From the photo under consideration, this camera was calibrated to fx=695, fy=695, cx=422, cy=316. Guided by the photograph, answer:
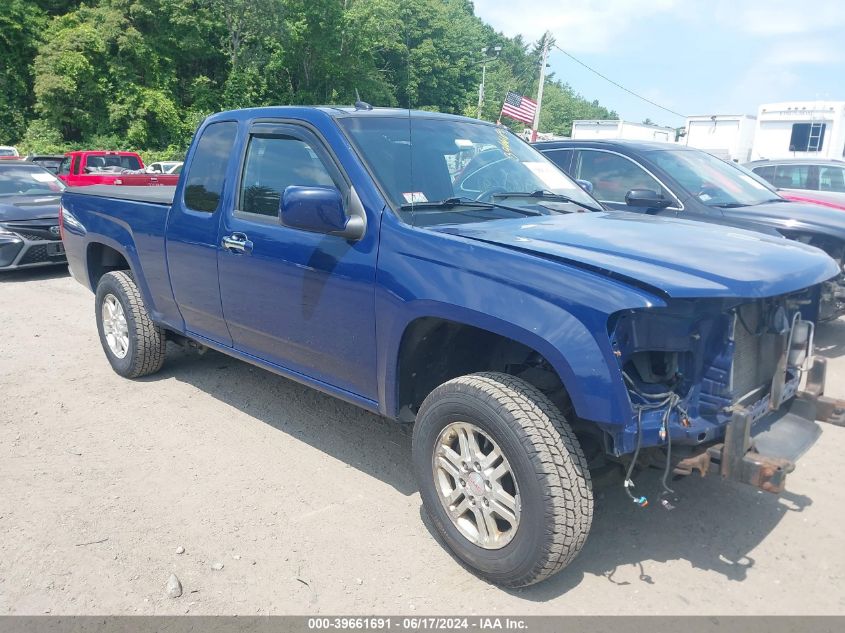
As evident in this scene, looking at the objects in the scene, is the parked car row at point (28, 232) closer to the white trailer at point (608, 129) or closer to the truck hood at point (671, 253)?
the truck hood at point (671, 253)

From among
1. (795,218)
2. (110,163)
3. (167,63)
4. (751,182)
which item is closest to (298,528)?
(795,218)

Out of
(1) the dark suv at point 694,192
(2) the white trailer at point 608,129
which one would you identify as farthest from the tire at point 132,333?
(2) the white trailer at point 608,129

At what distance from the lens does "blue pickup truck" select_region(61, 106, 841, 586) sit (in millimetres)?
2645

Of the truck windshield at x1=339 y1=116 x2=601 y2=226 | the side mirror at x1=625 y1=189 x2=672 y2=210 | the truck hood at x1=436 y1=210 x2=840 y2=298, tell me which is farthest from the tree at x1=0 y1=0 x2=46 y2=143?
the truck hood at x1=436 y1=210 x2=840 y2=298

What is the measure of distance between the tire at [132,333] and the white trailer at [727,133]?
76.0 ft

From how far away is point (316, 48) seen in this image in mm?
34875

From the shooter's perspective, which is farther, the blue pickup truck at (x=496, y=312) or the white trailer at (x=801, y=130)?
the white trailer at (x=801, y=130)

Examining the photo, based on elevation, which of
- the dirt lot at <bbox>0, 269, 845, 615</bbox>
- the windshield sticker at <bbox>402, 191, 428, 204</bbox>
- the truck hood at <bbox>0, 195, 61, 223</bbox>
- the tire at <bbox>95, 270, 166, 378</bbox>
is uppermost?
the windshield sticker at <bbox>402, 191, 428, 204</bbox>

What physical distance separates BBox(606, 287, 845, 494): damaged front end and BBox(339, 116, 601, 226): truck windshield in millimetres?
1134

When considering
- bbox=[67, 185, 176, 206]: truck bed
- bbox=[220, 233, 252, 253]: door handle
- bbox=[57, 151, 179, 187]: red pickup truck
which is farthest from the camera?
bbox=[57, 151, 179, 187]: red pickup truck

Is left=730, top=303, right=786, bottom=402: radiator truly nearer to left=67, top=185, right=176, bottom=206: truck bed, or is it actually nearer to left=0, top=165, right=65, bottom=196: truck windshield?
left=67, top=185, right=176, bottom=206: truck bed

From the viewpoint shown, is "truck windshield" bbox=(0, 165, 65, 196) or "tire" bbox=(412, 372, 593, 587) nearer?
"tire" bbox=(412, 372, 593, 587)

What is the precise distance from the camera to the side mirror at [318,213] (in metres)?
3.23
